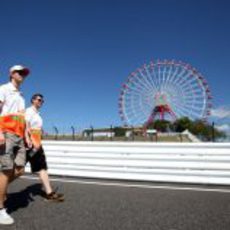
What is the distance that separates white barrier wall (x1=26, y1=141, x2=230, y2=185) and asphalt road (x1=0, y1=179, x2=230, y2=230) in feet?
2.30

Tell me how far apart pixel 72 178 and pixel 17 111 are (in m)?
4.04

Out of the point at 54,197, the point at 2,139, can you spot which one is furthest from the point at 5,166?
the point at 54,197

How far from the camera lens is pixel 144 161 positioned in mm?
8188

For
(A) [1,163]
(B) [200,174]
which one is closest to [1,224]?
(A) [1,163]

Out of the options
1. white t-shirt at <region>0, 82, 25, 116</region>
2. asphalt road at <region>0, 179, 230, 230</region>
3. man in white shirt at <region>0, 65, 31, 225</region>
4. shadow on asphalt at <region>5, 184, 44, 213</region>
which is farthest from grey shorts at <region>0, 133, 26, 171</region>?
shadow on asphalt at <region>5, 184, 44, 213</region>

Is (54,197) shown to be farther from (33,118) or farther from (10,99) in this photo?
(10,99)

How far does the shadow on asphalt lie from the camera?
18.1ft

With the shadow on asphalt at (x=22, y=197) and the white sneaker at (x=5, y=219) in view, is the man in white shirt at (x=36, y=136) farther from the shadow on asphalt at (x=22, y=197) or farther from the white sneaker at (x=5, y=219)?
the white sneaker at (x=5, y=219)

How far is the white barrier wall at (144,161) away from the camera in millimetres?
7559

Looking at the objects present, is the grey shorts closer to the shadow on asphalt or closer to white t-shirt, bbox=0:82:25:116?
white t-shirt, bbox=0:82:25:116

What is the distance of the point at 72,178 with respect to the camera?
877cm

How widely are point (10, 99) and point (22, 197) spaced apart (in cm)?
199

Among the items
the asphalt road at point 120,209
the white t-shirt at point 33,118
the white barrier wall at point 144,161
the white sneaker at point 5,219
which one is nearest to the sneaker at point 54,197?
the asphalt road at point 120,209

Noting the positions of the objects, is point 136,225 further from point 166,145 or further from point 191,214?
point 166,145
